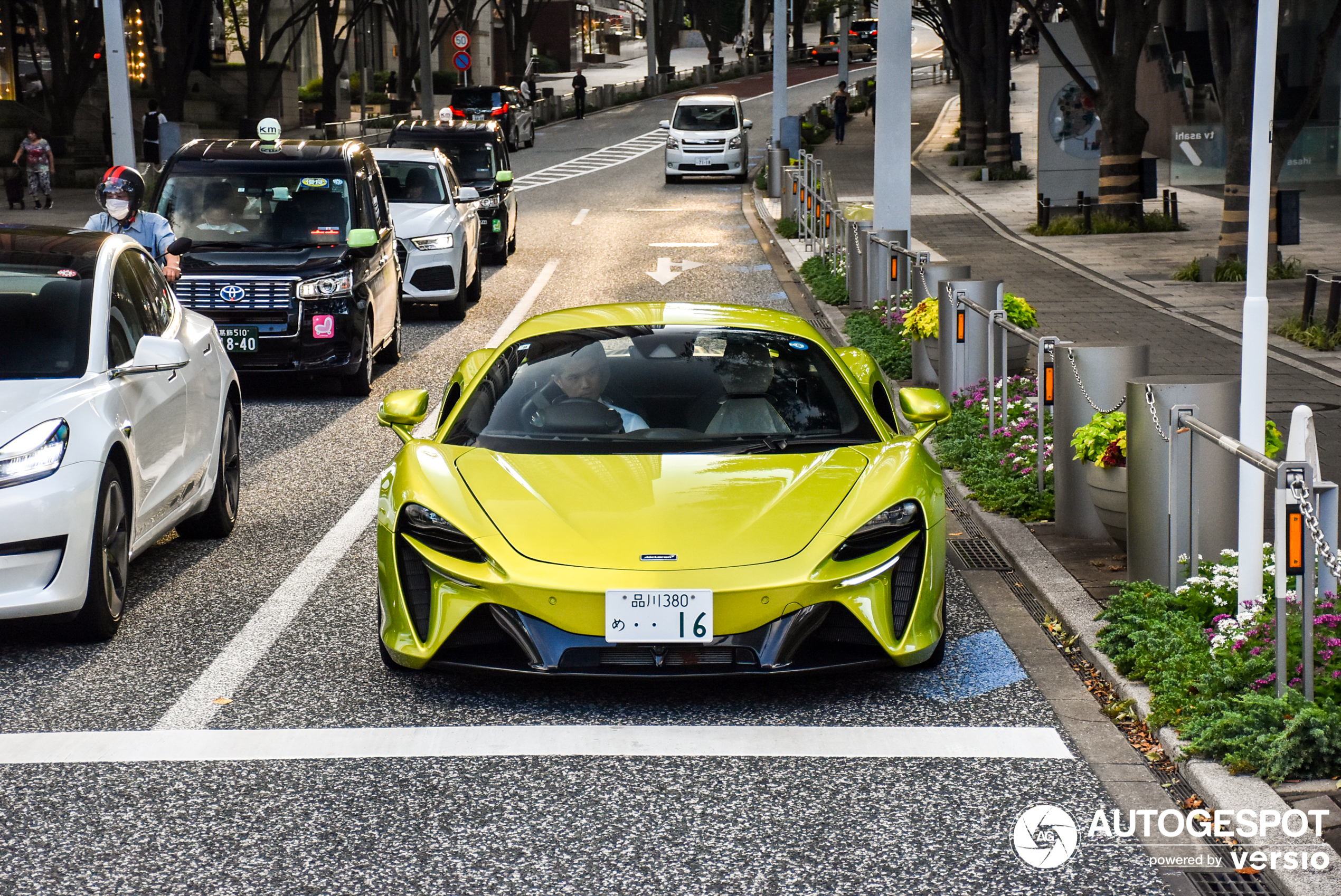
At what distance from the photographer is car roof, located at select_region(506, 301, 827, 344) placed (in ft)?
22.9

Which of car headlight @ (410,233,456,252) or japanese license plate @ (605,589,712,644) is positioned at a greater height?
car headlight @ (410,233,456,252)

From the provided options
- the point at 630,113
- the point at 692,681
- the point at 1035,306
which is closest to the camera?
the point at 692,681

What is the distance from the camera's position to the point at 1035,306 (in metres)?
18.0

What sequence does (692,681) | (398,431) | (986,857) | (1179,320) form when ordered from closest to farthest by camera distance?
(986,857)
(692,681)
(398,431)
(1179,320)

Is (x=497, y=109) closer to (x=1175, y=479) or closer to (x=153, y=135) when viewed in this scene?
(x=153, y=135)

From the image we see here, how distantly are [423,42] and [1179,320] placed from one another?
3582 cm

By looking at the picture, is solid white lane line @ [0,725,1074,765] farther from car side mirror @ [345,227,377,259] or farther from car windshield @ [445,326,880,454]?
car side mirror @ [345,227,377,259]

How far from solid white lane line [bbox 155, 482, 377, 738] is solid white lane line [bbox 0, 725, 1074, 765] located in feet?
0.62

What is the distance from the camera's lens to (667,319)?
7055 millimetres

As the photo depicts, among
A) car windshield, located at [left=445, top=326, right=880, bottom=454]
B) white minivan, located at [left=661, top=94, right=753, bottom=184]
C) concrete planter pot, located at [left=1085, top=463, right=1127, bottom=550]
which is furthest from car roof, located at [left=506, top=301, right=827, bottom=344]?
white minivan, located at [left=661, top=94, right=753, bottom=184]

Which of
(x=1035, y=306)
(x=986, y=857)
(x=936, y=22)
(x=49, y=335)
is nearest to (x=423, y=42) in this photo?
(x=936, y=22)

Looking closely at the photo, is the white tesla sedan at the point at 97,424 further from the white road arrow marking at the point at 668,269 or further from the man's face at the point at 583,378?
the white road arrow marking at the point at 668,269

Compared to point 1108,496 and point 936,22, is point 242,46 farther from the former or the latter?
point 1108,496

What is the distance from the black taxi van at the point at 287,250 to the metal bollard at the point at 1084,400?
21.4ft
